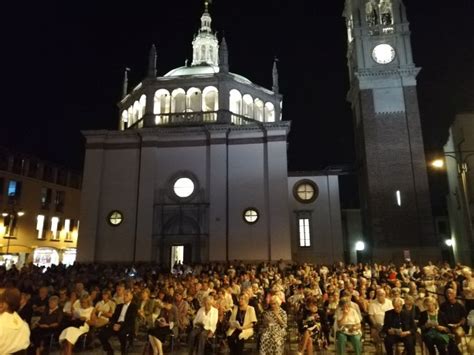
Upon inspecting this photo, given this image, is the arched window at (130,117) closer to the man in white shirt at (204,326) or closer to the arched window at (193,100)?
the arched window at (193,100)

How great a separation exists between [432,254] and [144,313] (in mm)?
21918

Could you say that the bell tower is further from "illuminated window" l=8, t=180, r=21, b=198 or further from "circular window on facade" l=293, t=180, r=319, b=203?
"illuminated window" l=8, t=180, r=21, b=198

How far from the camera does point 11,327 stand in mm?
4512

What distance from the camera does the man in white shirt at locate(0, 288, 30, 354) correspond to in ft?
14.6

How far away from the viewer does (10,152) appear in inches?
1355

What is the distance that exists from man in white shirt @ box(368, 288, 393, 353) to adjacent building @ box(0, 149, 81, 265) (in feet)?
96.5

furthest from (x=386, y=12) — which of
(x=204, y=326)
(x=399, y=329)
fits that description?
(x=204, y=326)

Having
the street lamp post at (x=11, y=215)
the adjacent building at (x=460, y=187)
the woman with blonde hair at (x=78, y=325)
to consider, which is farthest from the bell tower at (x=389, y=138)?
the street lamp post at (x=11, y=215)

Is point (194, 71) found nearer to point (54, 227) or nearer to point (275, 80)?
point (275, 80)

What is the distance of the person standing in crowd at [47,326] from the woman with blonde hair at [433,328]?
7.68 meters

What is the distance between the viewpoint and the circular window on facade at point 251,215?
83.4ft

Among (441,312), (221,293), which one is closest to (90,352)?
(221,293)

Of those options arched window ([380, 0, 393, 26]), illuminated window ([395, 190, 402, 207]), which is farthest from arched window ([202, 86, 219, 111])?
arched window ([380, 0, 393, 26])

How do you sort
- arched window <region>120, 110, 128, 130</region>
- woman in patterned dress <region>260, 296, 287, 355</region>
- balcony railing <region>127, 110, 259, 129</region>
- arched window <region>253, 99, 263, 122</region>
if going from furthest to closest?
arched window <region>120, 110, 128, 130</region>, arched window <region>253, 99, 263, 122</region>, balcony railing <region>127, 110, 259, 129</region>, woman in patterned dress <region>260, 296, 287, 355</region>
